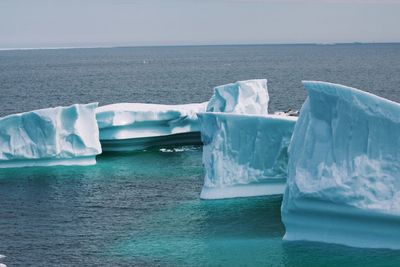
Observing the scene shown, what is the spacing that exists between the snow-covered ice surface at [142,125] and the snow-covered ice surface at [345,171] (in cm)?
1448

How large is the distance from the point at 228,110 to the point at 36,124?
7.73m

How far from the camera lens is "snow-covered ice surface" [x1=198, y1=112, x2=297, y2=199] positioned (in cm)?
2373

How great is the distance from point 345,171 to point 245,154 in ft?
20.5

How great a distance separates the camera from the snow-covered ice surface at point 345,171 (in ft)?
57.2

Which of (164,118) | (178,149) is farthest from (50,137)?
(178,149)

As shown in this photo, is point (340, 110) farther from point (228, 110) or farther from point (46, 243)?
point (228, 110)

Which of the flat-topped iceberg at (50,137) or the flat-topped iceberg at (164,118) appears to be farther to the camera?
the flat-topped iceberg at (164,118)

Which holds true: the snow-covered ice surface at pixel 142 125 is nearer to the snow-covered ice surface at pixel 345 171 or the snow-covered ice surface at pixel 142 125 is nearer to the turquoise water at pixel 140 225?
the turquoise water at pixel 140 225

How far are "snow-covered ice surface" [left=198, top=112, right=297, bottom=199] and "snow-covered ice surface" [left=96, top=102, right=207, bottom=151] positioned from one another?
29.7 feet

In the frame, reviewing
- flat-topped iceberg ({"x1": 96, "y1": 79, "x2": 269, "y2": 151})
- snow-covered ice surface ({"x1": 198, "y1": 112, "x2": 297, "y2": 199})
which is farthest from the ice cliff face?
snow-covered ice surface ({"x1": 198, "y1": 112, "x2": 297, "y2": 199})

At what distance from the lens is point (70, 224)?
22.0 m

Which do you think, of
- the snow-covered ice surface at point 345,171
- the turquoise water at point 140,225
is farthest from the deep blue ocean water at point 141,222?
the snow-covered ice surface at point 345,171

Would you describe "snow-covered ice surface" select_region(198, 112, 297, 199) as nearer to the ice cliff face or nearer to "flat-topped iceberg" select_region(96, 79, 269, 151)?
"flat-topped iceberg" select_region(96, 79, 269, 151)

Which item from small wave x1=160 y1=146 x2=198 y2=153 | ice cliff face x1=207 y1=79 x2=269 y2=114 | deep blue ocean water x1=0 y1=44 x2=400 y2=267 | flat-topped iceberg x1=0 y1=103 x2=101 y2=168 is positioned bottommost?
small wave x1=160 y1=146 x2=198 y2=153
